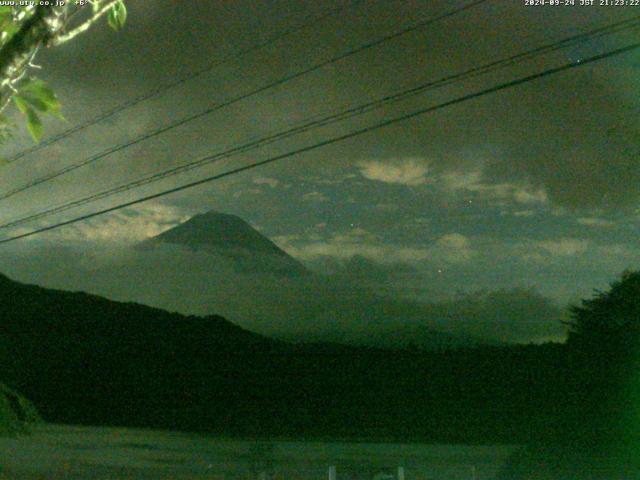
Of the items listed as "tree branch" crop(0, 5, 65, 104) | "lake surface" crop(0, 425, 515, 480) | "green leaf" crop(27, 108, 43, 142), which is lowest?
"lake surface" crop(0, 425, 515, 480)

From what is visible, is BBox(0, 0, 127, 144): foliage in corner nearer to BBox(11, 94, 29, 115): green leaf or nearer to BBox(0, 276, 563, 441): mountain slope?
BBox(11, 94, 29, 115): green leaf

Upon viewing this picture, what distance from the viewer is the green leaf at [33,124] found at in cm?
365

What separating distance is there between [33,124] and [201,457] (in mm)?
→ 17582

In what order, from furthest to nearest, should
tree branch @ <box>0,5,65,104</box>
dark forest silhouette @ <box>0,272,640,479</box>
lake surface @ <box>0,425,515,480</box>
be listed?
dark forest silhouette @ <box>0,272,640,479</box>, lake surface @ <box>0,425,515,480</box>, tree branch @ <box>0,5,65,104</box>

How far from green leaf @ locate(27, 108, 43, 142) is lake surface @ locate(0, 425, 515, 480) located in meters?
9.82

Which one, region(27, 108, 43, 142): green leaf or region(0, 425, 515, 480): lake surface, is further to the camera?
region(0, 425, 515, 480): lake surface

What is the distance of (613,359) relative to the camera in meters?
17.5

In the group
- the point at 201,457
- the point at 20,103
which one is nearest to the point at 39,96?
the point at 20,103

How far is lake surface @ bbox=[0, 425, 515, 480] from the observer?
15.2 m

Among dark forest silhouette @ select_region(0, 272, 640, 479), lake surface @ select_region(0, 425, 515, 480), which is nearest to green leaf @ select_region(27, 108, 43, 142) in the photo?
lake surface @ select_region(0, 425, 515, 480)

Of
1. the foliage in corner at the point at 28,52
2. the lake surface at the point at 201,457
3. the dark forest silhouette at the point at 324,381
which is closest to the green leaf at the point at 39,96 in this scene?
the foliage in corner at the point at 28,52

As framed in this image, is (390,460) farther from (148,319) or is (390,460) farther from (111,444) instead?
(148,319)

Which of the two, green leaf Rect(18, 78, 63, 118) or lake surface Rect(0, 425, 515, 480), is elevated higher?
green leaf Rect(18, 78, 63, 118)

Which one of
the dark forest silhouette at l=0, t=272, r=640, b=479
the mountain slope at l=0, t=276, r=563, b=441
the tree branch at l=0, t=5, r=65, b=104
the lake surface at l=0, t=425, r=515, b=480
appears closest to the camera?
the tree branch at l=0, t=5, r=65, b=104
